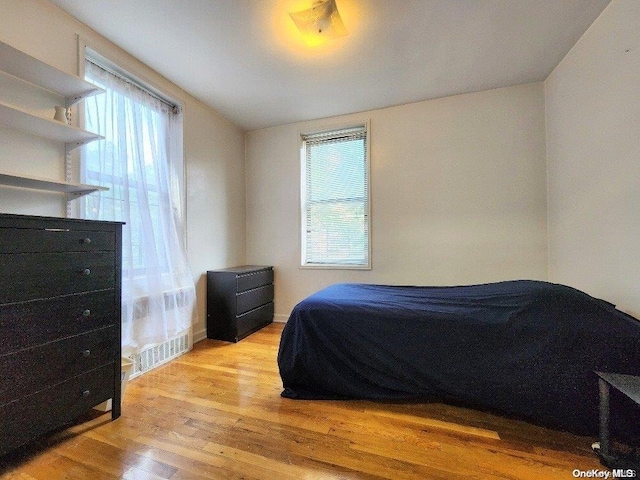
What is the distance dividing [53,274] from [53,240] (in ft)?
0.57

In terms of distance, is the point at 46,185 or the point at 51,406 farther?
the point at 46,185

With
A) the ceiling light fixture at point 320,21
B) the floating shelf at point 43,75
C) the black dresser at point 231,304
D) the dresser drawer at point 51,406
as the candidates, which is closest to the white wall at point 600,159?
the ceiling light fixture at point 320,21

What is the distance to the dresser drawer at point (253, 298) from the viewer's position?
2989 mm

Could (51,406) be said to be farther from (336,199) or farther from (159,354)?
(336,199)

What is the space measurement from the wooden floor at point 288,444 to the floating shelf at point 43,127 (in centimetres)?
175

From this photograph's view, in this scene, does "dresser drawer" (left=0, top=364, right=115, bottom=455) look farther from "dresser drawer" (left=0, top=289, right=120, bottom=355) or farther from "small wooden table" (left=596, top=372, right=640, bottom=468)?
"small wooden table" (left=596, top=372, right=640, bottom=468)

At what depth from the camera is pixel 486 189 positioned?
114 inches

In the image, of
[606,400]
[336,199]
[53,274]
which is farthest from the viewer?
[336,199]

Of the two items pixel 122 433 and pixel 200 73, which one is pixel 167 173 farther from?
pixel 122 433

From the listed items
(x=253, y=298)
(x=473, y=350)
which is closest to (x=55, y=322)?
(x=253, y=298)

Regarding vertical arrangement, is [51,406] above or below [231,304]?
below

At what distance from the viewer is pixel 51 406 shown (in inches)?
53.2

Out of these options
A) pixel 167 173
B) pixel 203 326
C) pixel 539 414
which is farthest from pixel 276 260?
pixel 539 414

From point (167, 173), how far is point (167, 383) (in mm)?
1823
